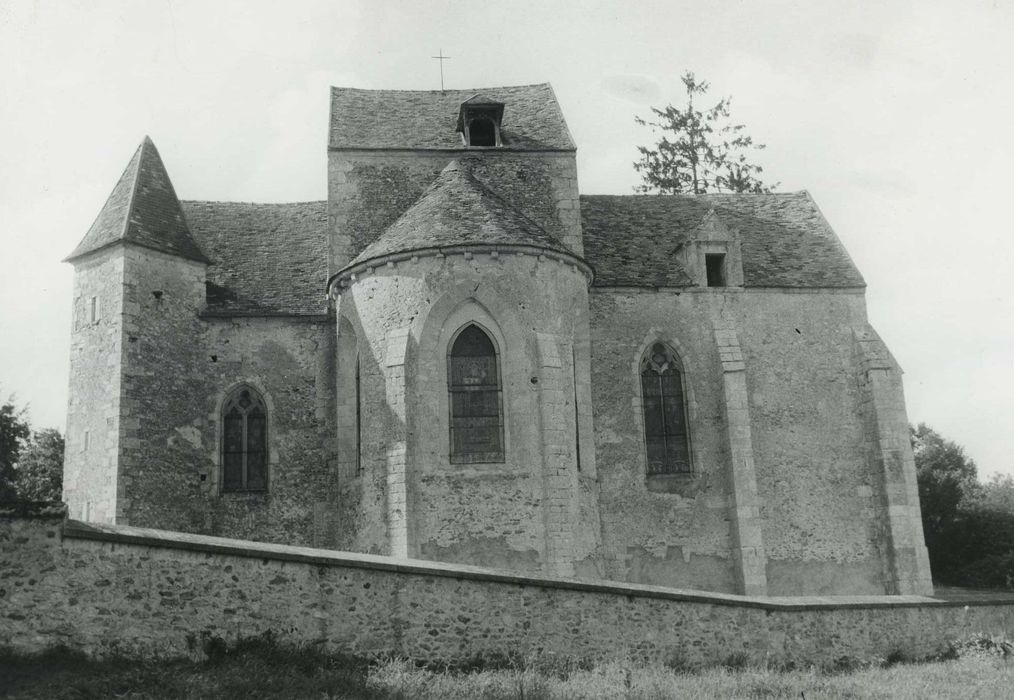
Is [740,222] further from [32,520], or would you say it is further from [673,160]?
[32,520]

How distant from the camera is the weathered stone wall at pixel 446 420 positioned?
18281 mm

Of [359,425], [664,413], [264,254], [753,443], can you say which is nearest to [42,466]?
[264,254]

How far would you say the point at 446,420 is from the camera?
747 inches

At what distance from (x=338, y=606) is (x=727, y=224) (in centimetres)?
1465

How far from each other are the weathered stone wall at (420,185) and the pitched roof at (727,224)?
51.5 inches

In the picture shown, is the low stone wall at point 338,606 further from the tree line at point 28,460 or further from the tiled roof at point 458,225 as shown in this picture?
the tree line at point 28,460

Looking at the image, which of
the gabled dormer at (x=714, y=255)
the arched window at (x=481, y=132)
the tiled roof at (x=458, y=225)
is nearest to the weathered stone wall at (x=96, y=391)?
the tiled roof at (x=458, y=225)

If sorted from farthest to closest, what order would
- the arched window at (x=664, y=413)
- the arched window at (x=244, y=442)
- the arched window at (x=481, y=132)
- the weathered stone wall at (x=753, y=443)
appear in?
the arched window at (x=481, y=132)
the arched window at (x=664, y=413)
the weathered stone wall at (x=753, y=443)
the arched window at (x=244, y=442)

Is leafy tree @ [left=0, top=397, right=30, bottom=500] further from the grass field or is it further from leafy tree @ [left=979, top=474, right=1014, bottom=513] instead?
leafy tree @ [left=979, top=474, right=1014, bottom=513]

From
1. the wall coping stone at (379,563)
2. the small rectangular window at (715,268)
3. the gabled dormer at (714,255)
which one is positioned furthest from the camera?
the small rectangular window at (715,268)

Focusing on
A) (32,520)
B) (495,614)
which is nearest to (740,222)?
(495,614)

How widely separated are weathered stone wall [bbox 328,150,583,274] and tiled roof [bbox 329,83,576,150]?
24 cm

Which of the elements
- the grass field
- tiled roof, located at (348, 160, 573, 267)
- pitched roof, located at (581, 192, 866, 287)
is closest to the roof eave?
tiled roof, located at (348, 160, 573, 267)

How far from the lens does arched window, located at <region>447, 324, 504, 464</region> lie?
19.0m
